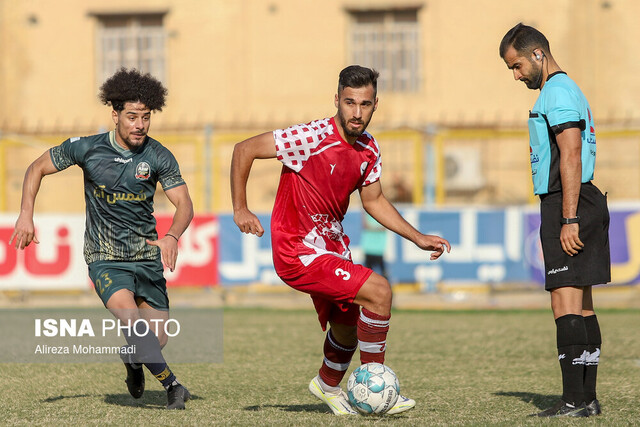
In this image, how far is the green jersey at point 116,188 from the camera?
22.0 ft

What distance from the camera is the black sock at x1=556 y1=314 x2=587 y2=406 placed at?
20.3 ft

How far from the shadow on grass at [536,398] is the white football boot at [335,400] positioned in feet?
4.08

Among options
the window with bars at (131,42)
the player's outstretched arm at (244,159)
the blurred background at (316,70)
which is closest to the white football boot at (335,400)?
the player's outstretched arm at (244,159)

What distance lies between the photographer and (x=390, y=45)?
24875 mm

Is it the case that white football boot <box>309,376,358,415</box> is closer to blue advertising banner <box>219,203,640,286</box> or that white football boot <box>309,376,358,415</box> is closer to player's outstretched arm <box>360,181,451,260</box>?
player's outstretched arm <box>360,181,451,260</box>

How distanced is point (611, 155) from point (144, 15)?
1169 cm

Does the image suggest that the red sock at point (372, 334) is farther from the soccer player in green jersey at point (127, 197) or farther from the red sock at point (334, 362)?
the soccer player in green jersey at point (127, 197)

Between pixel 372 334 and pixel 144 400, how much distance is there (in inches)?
72.2

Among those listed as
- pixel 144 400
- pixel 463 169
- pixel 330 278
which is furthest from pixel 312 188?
pixel 463 169

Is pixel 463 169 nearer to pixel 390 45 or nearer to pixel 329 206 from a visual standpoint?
pixel 390 45

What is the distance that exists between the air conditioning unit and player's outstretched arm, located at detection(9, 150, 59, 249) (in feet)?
52.4

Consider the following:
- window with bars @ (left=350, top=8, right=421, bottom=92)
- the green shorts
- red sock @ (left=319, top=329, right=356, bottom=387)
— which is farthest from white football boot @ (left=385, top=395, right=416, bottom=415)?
window with bars @ (left=350, top=8, right=421, bottom=92)

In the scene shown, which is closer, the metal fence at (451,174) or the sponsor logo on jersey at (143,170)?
the sponsor logo on jersey at (143,170)

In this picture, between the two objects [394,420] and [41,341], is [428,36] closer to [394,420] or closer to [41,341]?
[41,341]
